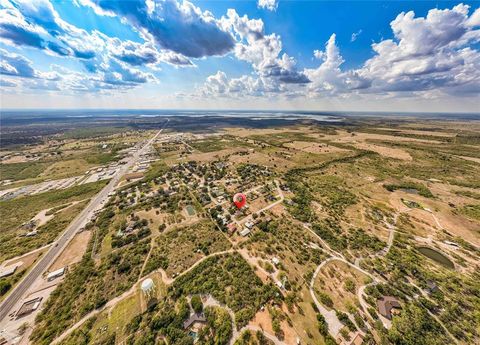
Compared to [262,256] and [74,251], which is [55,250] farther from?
[262,256]

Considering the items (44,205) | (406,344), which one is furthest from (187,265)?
(44,205)

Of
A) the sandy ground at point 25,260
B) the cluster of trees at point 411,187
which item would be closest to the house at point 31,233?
the sandy ground at point 25,260

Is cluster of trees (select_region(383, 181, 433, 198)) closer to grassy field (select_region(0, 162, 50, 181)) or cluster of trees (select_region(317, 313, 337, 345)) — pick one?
cluster of trees (select_region(317, 313, 337, 345))

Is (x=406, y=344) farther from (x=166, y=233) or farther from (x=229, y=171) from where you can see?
(x=229, y=171)

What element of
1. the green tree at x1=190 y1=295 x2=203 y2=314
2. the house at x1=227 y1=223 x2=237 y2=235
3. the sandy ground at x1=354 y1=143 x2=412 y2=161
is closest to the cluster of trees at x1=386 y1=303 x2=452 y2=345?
the green tree at x1=190 y1=295 x2=203 y2=314

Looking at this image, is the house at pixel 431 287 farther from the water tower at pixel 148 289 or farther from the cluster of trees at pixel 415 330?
the water tower at pixel 148 289

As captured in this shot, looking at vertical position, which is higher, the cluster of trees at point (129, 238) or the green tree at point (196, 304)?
the green tree at point (196, 304)

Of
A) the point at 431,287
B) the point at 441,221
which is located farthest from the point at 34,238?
the point at 441,221
